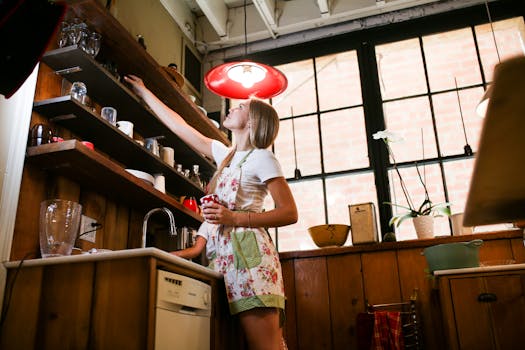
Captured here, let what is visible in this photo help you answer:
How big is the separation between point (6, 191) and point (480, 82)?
10.2ft

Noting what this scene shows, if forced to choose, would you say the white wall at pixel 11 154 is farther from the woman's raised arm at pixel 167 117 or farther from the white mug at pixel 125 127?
the woman's raised arm at pixel 167 117

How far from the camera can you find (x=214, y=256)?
81.4 inches

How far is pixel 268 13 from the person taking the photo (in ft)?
12.8

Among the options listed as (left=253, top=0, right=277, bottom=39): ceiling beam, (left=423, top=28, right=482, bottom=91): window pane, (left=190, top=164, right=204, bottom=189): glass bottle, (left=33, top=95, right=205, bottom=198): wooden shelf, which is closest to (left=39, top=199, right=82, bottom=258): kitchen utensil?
(left=33, top=95, right=205, bottom=198): wooden shelf

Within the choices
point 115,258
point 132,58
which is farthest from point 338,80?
point 115,258

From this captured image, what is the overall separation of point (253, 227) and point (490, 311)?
1.21m

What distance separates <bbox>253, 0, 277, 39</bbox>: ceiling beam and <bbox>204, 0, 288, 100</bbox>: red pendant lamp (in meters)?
1.24

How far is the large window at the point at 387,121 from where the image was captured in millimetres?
3512

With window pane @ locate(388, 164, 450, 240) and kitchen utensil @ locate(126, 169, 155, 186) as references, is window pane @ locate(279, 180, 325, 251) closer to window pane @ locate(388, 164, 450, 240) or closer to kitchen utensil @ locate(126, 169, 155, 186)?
window pane @ locate(388, 164, 450, 240)

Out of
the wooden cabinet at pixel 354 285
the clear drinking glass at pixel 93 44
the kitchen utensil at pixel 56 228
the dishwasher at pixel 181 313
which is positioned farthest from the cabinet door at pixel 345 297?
the clear drinking glass at pixel 93 44

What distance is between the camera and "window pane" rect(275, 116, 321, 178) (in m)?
3.78

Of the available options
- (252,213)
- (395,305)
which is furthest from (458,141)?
(252,213)

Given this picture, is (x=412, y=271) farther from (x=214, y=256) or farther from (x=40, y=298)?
(x=40, y=298)

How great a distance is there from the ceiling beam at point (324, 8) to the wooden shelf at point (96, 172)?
6.56ft
